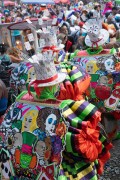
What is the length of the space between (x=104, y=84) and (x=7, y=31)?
386 centimetres

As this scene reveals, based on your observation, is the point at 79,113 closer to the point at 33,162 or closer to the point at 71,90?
the point at 71,90

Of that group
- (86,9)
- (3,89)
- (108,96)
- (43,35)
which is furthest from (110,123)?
(86,9)

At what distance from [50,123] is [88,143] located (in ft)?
1.03

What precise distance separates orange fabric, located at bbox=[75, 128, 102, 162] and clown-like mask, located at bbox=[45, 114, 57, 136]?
0.19 m

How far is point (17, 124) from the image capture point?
106 inches

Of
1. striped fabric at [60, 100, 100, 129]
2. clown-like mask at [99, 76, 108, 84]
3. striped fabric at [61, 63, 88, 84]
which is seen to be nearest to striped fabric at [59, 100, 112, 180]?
striped fabric at [60, 100, 100, 129]

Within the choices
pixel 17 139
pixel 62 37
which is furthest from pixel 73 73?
A: pixel 62 37

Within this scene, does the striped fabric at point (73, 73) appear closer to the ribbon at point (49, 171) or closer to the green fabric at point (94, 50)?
the ribbon at point (49, 171)

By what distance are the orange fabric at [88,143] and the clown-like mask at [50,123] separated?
0.19 metres

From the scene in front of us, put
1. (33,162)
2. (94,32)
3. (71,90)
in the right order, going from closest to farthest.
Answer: (33,162) < (71,90) < (94,32)

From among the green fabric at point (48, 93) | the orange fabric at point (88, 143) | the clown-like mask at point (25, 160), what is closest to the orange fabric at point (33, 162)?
the clown-like mask at point (25, 160)

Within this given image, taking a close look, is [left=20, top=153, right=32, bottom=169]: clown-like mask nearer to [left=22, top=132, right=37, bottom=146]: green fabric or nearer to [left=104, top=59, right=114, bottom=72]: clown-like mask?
[left=22, top=132, right=37, bottom=146]: green fabric

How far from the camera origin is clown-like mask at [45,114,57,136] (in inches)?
99.6

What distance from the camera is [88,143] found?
254 centimetres
